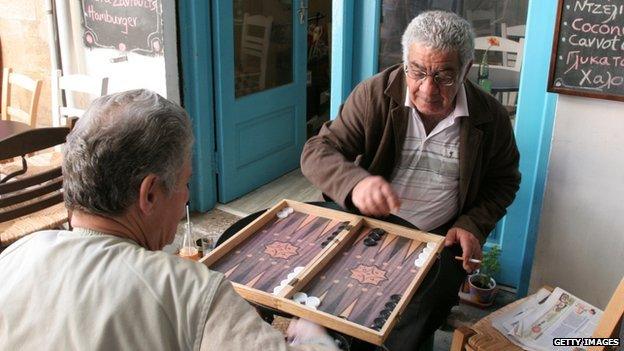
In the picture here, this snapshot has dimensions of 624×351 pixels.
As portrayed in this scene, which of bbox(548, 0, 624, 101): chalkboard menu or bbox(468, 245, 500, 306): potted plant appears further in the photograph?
bbox(468, 245, 500, 306): potted plant

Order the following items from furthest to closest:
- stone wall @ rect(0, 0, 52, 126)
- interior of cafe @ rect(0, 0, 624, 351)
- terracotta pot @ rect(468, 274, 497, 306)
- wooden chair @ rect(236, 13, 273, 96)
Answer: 1. stone wall @ rect(0, 0, 52, 126)
2. wooden chair @ rect(236, 13, 273, 96)
3. terracotta pot @ rect(468, 274, 497, 306)
4. interior of cafe @ rect(0, 0, 624, 351)

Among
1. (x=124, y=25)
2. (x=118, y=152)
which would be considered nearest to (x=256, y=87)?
(x=124, y=25)

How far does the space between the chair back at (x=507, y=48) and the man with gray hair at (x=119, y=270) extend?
2.04 metres

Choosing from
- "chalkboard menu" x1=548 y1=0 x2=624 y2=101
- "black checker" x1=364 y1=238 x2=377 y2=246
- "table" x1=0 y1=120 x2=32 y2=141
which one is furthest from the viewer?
"table" x1=0 y1=120 x2=32 y2=141

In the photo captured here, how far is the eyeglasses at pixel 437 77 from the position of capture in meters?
1.81

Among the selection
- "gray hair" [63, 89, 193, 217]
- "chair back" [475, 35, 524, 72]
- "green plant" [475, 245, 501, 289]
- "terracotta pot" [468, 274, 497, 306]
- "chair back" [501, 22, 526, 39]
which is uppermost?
"chair back" [501, 22, 526, 39]

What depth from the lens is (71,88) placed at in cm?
348

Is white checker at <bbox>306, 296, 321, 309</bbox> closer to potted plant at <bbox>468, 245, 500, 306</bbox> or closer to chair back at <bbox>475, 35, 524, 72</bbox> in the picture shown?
potted plant at <bbox>468, 245, 500, 306</bbox>

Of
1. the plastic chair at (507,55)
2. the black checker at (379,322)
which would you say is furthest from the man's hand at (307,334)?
the plastic chair at (507,55)

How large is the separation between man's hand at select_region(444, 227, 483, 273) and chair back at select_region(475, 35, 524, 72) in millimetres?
1129

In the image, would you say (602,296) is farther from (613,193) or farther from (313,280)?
(313,280)

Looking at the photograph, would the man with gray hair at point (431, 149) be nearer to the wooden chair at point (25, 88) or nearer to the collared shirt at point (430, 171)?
the collared shirt at point (430, 171)

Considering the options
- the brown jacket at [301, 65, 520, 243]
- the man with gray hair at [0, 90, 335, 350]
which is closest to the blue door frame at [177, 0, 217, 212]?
the brown jacket at [301, 65, 520, 243]

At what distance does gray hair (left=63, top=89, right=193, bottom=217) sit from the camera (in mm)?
969
